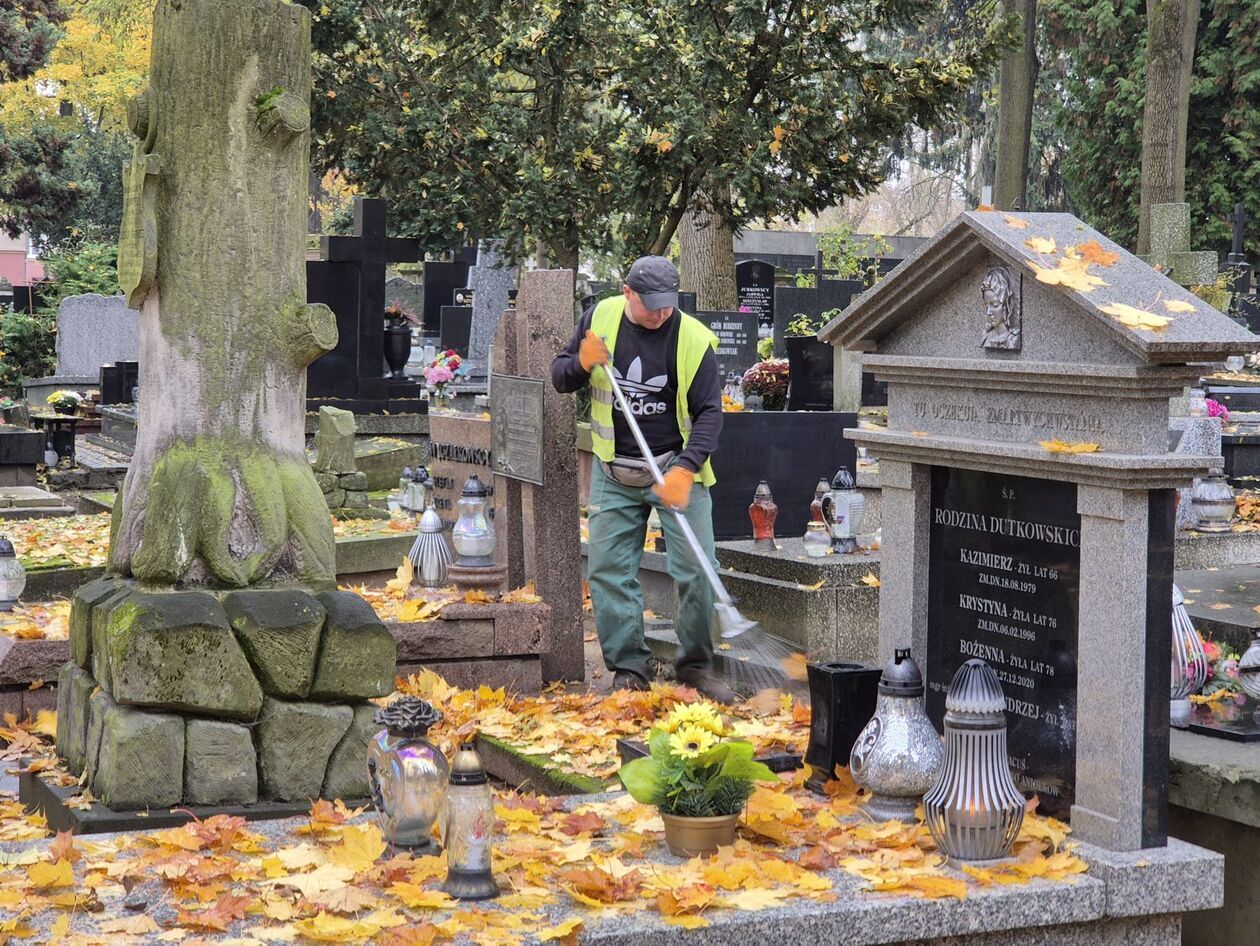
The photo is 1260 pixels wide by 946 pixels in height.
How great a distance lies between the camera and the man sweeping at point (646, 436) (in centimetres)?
698

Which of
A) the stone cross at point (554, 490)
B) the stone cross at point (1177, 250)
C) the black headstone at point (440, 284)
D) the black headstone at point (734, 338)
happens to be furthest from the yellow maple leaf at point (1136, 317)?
the black headstone at point (440, 284)

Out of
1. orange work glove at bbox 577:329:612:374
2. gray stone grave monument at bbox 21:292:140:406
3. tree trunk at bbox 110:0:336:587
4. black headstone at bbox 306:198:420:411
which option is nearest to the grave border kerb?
orange work glove at bbox 577:329:612:374

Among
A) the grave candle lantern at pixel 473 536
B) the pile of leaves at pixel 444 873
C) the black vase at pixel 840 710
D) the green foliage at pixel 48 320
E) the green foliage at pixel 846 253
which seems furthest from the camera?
the green foliage at pixel 846 253

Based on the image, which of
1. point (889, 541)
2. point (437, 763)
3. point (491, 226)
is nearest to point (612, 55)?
point (491, 226)

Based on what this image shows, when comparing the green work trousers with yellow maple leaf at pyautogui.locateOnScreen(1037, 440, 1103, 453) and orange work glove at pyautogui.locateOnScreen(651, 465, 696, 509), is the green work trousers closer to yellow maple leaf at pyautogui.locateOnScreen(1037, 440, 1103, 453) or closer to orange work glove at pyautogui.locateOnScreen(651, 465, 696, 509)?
orange work glove at pyautogui.locateOnScreen(651, 465, 696, 509)

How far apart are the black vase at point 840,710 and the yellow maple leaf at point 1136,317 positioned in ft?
4.67

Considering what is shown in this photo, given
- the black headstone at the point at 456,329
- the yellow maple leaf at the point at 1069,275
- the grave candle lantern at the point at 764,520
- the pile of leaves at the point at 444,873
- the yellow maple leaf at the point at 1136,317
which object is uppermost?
the black headstone at the point at 456,329

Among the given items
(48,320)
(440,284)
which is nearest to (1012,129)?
(440,284)

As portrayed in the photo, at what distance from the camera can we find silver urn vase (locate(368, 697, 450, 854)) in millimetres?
4707

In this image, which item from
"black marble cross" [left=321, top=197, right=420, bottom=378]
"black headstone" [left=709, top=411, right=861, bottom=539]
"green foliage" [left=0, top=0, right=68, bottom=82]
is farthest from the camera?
"green foliage" [left=0, top=0, right=68, bottom=82]

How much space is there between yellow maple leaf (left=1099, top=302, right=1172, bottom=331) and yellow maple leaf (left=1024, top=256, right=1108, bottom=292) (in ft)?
0.45

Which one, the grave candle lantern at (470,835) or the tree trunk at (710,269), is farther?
the tree trunk at (710,269)

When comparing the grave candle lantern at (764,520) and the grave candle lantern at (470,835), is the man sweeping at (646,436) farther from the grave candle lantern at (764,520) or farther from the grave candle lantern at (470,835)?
the grave candle lantern at (470,835)

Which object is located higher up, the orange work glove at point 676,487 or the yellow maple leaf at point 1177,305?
the yellow maple leaf at point 1177,305
